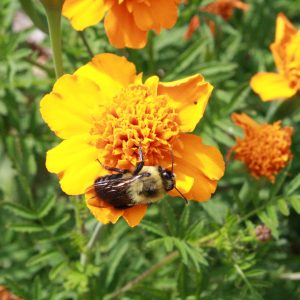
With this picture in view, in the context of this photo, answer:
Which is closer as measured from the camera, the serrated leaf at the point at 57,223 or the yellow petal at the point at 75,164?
the yellow petal at the point at 75,164

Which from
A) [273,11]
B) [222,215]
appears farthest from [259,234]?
[273,11]

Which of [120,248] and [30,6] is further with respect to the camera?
[120,248]

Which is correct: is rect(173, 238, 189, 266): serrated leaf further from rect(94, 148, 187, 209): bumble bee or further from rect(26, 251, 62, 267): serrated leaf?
rect(26, 251, 62, 267): serrated leaf

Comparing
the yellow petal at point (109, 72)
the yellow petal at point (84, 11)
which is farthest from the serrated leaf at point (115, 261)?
the yellow petal at point (84, 11)

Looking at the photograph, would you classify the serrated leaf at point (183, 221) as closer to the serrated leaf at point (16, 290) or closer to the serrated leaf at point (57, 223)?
the serrated leaf at point (57, 223)

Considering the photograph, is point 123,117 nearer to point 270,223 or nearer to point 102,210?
point 102,210

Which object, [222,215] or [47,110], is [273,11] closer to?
[222,215]
